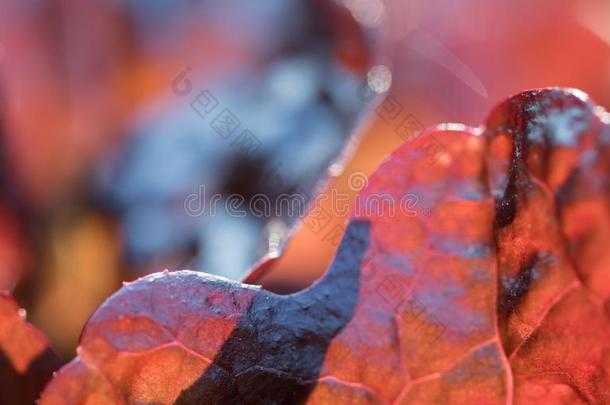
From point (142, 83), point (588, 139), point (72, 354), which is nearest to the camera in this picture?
point (588, 139)

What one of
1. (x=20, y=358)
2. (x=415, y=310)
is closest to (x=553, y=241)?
(x=415, y=310)

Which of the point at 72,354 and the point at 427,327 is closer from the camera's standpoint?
the point at 427,327

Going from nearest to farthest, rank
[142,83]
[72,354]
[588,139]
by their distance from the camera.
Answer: [588,139] < [72,354] < [142,83]

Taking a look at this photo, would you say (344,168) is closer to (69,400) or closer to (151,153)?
(151,153)

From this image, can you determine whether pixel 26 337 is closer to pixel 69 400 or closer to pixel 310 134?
pixel 69 400

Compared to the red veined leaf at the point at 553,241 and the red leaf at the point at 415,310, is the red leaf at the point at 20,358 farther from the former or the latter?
the red veined leaf at the point at 553,241

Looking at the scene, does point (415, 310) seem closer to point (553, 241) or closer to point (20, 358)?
point (553, 241)

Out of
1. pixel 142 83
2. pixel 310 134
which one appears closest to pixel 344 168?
pixel 310 134
